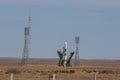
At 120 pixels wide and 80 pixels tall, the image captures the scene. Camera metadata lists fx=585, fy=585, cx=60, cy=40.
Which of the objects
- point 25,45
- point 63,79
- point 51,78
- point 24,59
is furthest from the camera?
point 24,59

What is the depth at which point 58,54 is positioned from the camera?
333 ft

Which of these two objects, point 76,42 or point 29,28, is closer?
point 29,28

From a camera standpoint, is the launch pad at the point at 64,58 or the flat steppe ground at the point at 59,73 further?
the launch pad at the point at 64,58

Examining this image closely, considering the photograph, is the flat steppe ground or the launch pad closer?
the flat steppe ground

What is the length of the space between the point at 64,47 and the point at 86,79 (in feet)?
139

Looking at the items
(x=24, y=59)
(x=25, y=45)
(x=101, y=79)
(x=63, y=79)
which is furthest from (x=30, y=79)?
(x=24, y=59)

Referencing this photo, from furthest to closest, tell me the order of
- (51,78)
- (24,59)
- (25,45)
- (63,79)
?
(24,59)
(25,45)
(63,79)
(51,78)

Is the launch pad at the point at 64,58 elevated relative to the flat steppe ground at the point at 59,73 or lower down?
elevated

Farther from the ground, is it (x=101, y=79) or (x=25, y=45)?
(x=25, y=45)

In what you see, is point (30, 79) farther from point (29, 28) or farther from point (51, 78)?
point (29, 28)

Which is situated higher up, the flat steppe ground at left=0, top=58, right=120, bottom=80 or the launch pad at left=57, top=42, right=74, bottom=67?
the launch pad at left=57, top=42, right=74, bottom=67

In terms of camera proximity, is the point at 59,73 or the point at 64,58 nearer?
the point at 59,73

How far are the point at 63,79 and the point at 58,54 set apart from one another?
48172mm

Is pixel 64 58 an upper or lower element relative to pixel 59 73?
upper
